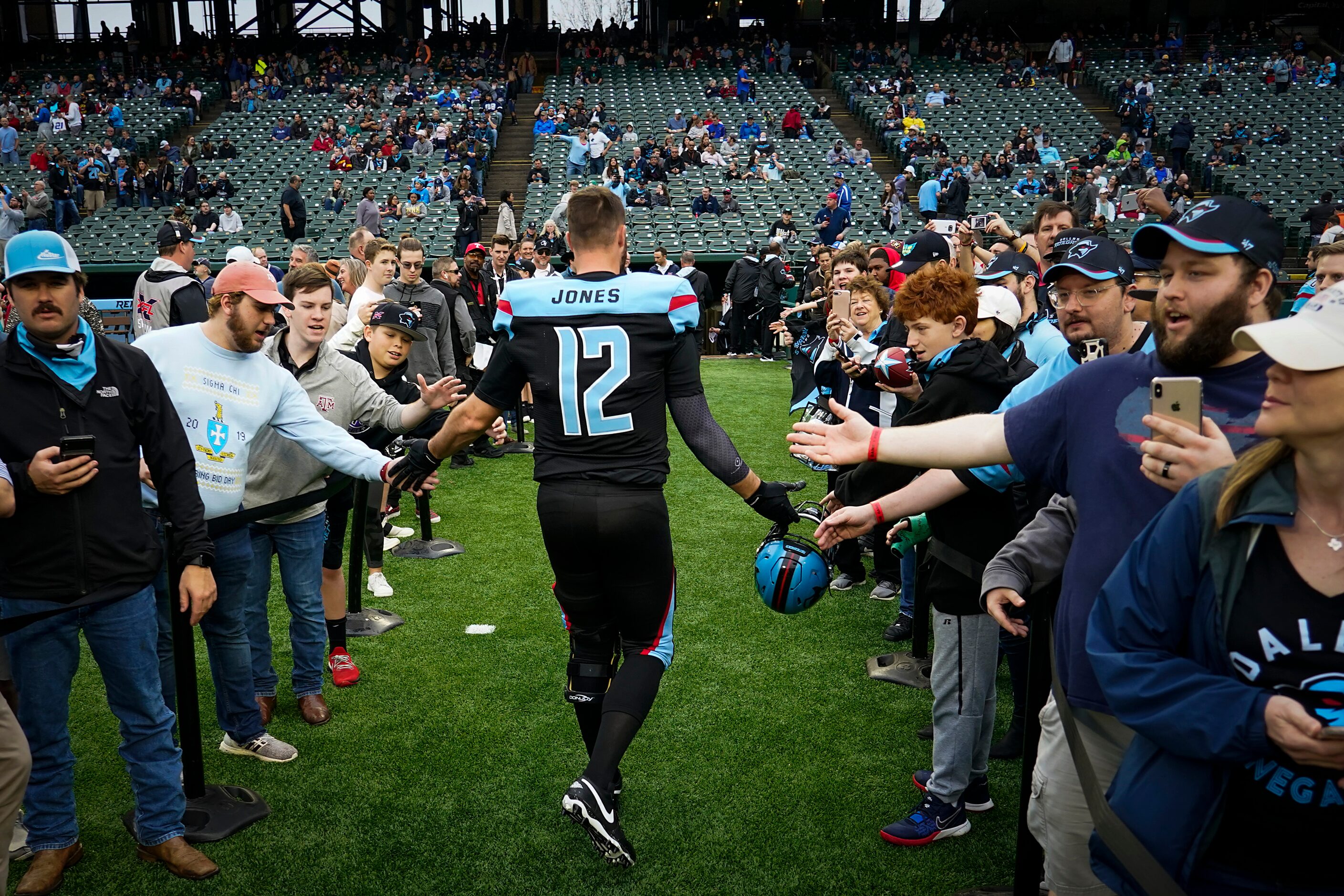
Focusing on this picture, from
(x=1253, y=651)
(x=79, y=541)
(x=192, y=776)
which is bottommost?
(x=192, y=776)

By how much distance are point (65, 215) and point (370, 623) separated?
21673 millimetres

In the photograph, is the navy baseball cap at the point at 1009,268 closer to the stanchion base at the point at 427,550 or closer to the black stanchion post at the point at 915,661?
the black stanchion post at the point at 915,661

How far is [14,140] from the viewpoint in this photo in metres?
26.0

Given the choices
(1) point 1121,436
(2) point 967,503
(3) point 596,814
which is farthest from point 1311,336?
(3) point 596,814

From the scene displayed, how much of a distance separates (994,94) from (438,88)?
16.7m

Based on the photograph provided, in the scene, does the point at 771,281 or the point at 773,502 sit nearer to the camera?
the point at 773,502

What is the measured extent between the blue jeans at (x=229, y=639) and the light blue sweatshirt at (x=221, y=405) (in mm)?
224

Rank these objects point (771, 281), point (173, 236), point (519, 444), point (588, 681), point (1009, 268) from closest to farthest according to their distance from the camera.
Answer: point (588, 681) < point (1009, 268) < point (173, 236) < point (519, 444) < point (771, 281)

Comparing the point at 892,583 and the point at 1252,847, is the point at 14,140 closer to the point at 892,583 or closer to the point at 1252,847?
the point at 892,583

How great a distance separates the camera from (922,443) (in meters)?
2.78

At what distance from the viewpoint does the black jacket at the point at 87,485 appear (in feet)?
10.4

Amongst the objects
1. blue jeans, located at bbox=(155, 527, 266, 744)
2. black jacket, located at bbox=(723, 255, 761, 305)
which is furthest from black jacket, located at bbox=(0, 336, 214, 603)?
black jacket, located at bbox=(723, 255, 761, 305)

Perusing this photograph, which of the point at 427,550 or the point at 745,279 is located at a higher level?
the point at 745,279

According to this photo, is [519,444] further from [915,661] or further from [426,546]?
[915,661]
